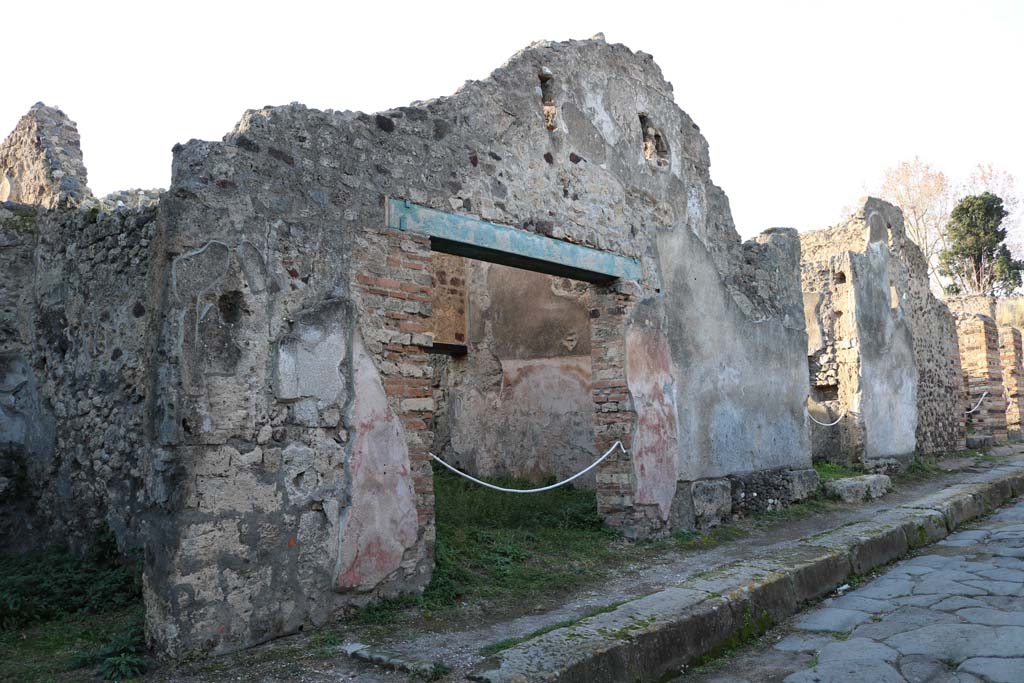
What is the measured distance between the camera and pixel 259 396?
3.49m

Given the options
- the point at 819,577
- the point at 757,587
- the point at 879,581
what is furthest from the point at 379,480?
the point at 879,581

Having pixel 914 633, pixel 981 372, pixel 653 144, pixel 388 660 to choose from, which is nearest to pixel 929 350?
pixel 981 372

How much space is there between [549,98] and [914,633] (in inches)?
153

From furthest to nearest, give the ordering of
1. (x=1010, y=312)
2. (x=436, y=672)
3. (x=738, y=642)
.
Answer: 1. (x=1010, y=312)
2. (x=738, y=642)
3. (x=436, y=672)

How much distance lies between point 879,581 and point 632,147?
3.54m

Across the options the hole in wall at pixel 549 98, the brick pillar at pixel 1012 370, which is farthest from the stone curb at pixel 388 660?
the brick pillar at pixel 1012 370

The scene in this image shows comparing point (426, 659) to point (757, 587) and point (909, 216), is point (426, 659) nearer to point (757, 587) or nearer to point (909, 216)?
point (757, 587)

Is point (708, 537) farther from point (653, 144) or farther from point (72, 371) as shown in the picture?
point (72, 371)

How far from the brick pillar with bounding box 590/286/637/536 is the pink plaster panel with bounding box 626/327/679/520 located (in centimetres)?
6

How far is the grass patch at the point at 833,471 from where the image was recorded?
833 cm

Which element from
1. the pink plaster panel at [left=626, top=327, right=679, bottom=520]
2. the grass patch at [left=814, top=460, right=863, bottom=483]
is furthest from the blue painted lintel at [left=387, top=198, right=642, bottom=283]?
the grass patch at [left=814, top=460, right=863, bottom=483]

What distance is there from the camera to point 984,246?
22.8 metres

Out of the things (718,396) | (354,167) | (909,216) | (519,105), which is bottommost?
(718,396)

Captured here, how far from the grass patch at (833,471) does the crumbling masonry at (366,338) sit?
123cm
